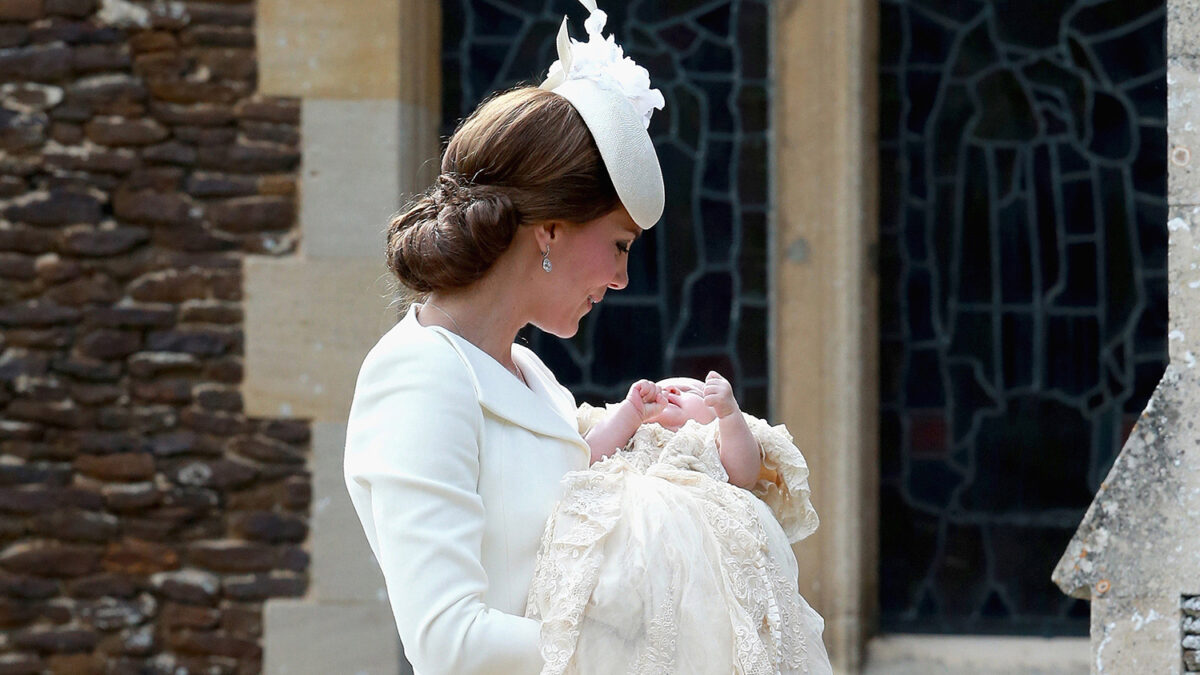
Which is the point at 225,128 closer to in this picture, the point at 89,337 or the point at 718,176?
the point at 89,337

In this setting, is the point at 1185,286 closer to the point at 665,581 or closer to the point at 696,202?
the point at 665,581

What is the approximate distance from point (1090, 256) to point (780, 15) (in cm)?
116

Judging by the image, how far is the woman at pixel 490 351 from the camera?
1.60m

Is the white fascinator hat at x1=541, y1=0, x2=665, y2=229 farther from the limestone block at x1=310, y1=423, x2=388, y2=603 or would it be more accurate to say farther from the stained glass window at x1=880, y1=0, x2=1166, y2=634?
the stained glass window at x1=880, y1=0, x2=1166, y2=634

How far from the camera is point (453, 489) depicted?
5.30 ft

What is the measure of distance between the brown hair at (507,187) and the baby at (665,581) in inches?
12.2

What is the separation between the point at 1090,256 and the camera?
13.7 feet

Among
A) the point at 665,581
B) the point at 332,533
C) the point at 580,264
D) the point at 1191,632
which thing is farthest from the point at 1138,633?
the point at 332,533

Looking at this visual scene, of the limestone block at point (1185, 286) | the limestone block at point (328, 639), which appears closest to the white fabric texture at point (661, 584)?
the limestone block at point (1185, 286)

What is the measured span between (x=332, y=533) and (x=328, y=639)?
1.00 feet

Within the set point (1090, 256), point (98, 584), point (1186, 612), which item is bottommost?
point (98, 584)

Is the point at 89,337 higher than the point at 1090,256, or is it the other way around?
the point at 1090,256

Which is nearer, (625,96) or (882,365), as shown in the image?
(625,96)

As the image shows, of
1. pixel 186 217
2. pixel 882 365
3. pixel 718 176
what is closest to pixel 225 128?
pixel 186 217
